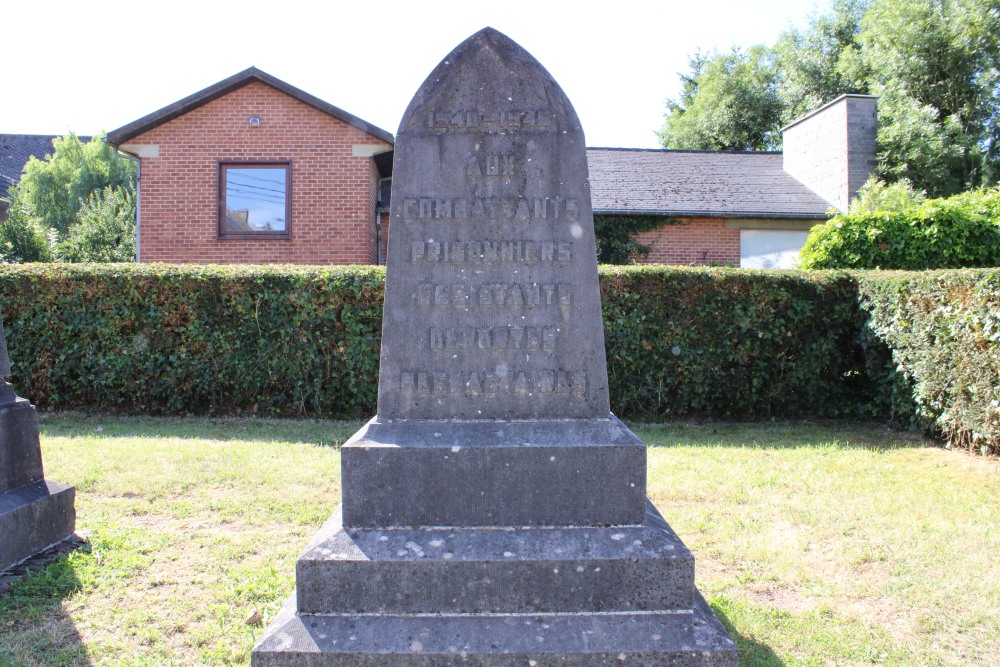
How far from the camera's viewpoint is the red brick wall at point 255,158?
1370cm

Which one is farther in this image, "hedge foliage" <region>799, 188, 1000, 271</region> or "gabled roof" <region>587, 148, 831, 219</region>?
"gabled roof" <region>587, 148, 831, 219</region>

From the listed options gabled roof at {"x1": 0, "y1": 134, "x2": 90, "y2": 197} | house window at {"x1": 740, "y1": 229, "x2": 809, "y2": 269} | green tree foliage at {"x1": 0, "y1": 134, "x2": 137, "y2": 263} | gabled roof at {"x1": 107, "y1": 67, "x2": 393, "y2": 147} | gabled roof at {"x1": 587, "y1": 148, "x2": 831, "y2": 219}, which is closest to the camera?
gabled roof at {"x1": 107, "y1": 67, "x2": 393, "y2": 147}

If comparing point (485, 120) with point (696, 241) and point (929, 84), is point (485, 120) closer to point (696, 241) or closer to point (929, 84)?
point (696, 241)

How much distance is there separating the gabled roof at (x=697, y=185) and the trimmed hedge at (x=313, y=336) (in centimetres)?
704

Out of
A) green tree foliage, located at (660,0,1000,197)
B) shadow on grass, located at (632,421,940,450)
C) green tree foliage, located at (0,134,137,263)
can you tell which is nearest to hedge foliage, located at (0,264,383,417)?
shadow on grass, located at (632,421,940,450)

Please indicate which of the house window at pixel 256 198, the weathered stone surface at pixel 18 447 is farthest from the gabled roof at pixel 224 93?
the weathered stone surface at pixel 18 447

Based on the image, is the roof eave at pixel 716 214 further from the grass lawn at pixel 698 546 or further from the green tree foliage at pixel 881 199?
the grass lawn at pixel 698 546

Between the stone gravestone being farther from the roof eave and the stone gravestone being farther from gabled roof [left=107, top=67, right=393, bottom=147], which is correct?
the roof eave

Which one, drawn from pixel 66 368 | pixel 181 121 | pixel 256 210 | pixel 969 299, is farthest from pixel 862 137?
pixel 66 368

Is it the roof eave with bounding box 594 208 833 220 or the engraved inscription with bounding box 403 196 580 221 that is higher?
the roof eave with bounding box 594 208 833 220

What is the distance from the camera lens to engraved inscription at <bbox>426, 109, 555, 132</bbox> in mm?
2934

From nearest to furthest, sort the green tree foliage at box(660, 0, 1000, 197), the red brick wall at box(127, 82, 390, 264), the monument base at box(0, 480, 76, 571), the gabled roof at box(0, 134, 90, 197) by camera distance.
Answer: the monument base at box(0, 480, 76, 571) < the red brick wall at box(127, 82, 390, 264) < the green tree foliage at box(660, 0, 1000, 197) < the gabled roof at box(0, 134, 90, 197)

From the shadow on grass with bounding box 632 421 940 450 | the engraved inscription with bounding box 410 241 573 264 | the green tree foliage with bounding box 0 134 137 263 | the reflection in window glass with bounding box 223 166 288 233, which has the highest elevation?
the green tree foliage with bounding box 0 134 137 263

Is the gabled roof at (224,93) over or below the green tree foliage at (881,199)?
over
